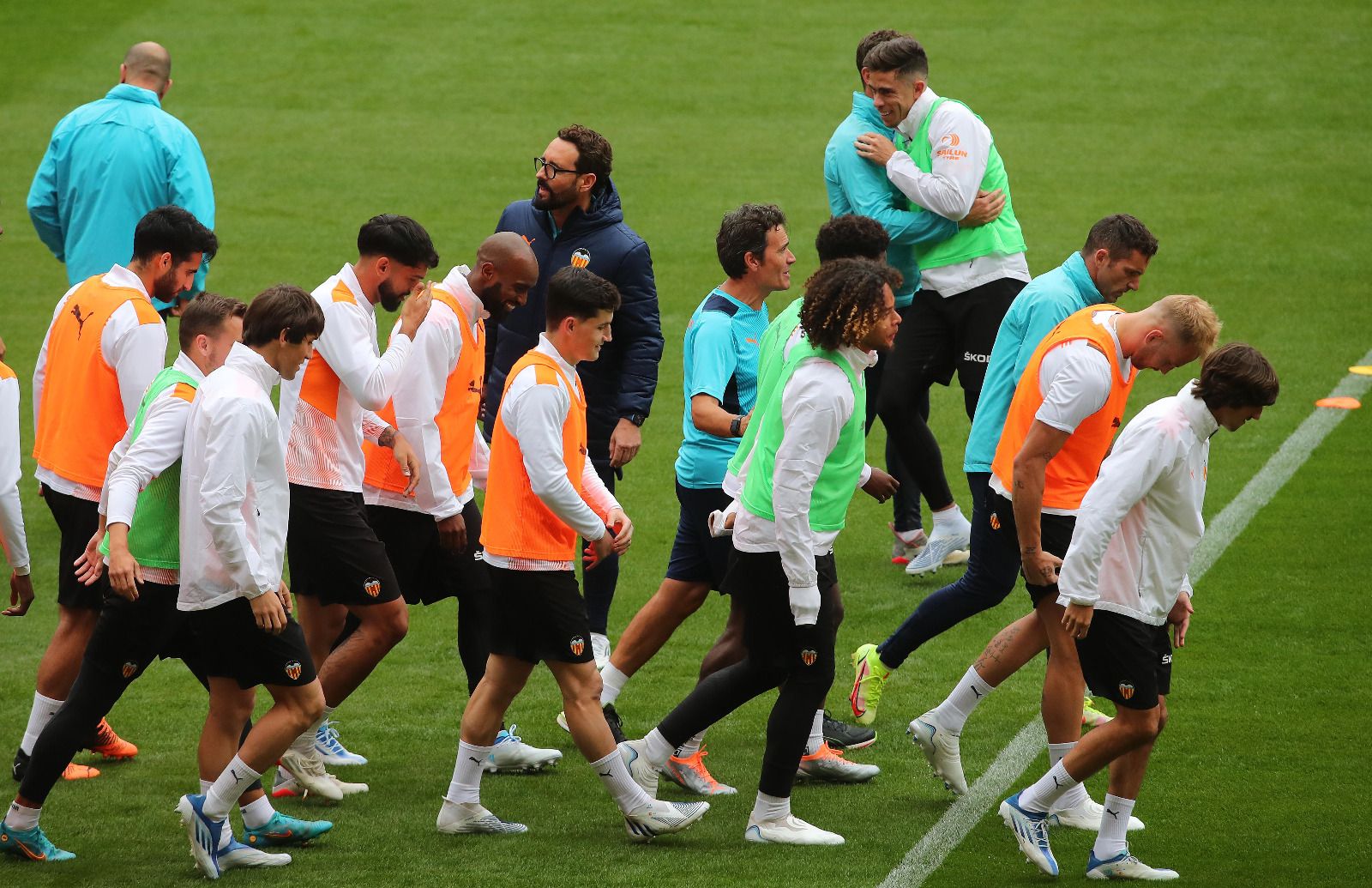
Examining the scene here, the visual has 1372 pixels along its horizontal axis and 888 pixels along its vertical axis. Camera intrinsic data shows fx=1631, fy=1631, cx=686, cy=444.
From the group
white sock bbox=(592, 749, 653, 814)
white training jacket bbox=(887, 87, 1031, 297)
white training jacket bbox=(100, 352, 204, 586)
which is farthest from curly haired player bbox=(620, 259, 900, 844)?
white training jacket bbox=(887, 87, 1031, 297)

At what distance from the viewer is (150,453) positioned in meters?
5.17

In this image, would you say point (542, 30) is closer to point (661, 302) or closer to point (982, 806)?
point (661, 302)

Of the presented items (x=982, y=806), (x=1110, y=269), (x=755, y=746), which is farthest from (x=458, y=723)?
(x=1110, y=269)

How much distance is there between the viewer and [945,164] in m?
7.84

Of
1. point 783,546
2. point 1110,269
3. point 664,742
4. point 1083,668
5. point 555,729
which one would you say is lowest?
point 555,729

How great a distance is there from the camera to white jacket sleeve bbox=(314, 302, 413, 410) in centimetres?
572

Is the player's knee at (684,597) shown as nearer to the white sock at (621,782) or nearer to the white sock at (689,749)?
the white sock at (689,749)

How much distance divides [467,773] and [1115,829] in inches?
85.8

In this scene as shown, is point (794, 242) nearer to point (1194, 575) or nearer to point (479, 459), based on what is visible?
point (1194, 575)

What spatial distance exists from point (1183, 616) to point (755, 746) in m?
1.95

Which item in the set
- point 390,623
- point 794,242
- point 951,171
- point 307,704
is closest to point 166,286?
point 390,623

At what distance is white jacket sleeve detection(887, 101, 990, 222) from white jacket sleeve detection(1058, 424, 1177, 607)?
2909mm

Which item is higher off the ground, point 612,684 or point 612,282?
point 612,282

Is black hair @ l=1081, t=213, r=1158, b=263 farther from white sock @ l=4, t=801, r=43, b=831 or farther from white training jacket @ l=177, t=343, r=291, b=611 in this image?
white sock @ l=4, t=801, r=43, b=831
